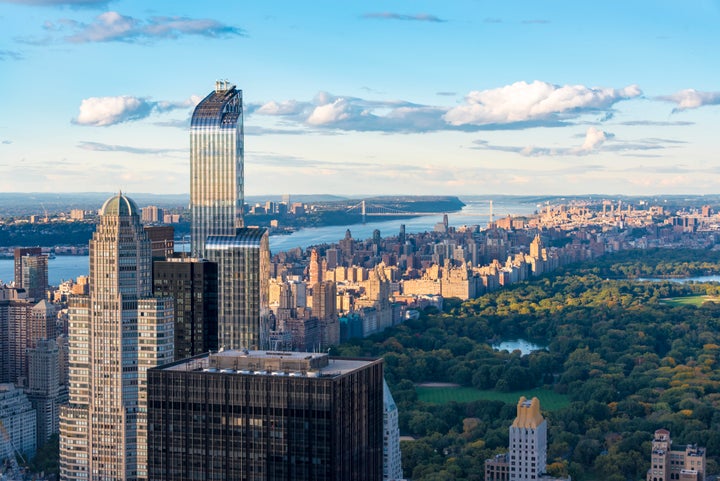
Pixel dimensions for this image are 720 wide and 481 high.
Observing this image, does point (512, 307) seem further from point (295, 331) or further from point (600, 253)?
point (600, 253)

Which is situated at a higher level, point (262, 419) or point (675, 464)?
point (262, 419)

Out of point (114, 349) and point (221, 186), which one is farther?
point (221, 186)

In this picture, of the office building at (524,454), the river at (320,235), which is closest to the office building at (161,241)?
the office building at (524,454)

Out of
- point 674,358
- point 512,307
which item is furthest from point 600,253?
point 674,358

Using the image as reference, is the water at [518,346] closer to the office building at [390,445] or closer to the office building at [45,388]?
the office building at [45,388]

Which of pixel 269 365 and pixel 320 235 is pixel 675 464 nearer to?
pixel 269 365

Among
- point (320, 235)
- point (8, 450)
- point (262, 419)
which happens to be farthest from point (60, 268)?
point (262, 419)
